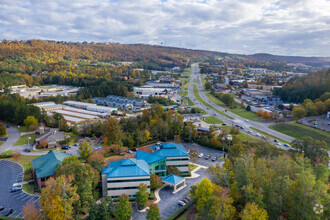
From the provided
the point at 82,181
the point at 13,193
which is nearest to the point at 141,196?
the point at 82,181

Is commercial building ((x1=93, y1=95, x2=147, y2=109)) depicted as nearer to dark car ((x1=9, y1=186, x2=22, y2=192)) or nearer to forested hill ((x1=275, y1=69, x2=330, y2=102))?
dark car ((x1=9, y1=186, x2=22, y2=192))

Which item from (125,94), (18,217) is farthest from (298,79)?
(18,217)

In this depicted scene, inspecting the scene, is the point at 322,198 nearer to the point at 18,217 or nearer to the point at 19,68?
the point at 18,217

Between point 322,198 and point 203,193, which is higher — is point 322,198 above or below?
above

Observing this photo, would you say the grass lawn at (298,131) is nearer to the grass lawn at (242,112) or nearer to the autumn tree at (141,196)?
the grass lawn at (242,112)

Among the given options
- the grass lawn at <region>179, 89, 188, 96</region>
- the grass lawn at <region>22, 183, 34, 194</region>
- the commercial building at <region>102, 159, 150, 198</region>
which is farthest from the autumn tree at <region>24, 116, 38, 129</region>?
the grass lawn at <region>179, 89, 188, 96</region>
